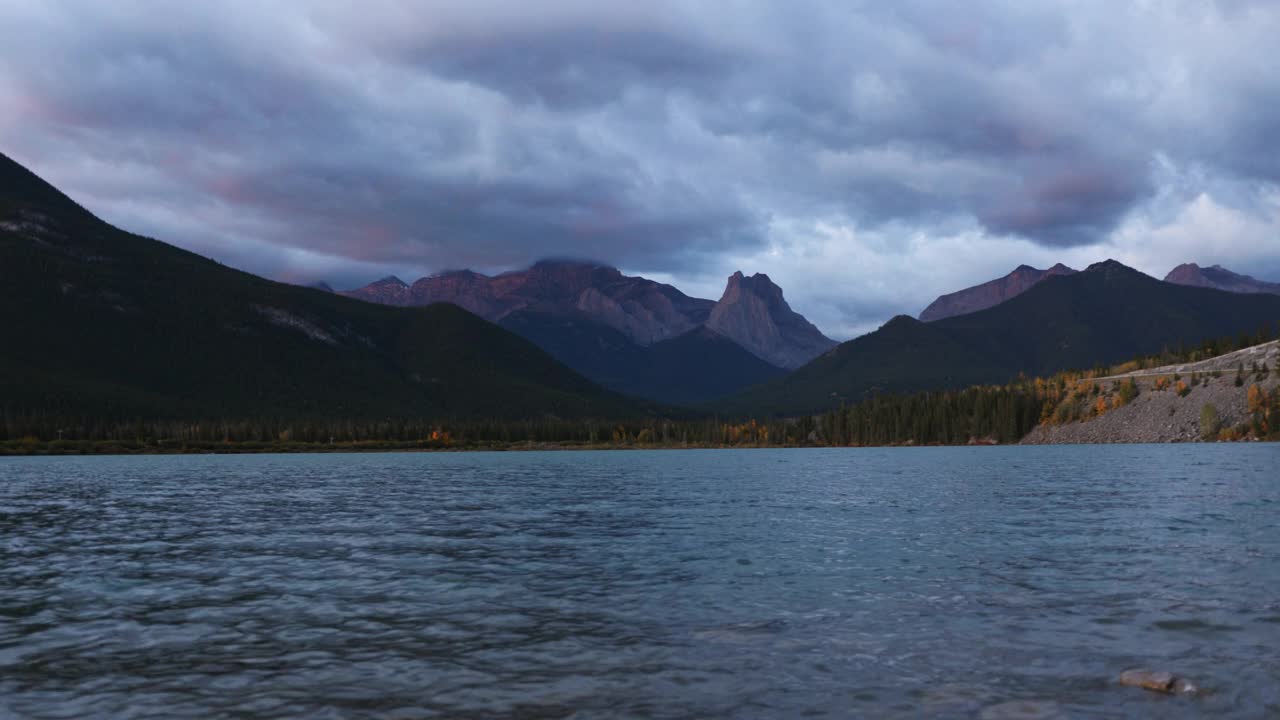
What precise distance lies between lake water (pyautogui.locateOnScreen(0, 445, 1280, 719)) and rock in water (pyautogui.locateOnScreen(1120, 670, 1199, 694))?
520 millimetres

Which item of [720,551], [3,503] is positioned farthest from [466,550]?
[3,503]

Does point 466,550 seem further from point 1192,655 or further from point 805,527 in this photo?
point 1192,655

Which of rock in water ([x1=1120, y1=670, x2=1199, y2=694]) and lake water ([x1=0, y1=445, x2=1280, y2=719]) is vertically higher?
rock in water ([x1=1120, y1=670, x2=1199, y2=694])

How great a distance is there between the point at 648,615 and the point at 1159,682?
14.8 metres

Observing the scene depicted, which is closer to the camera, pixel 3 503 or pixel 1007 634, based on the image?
pixel 1007 634

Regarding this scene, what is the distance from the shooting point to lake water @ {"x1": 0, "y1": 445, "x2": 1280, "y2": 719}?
19938 millimetres

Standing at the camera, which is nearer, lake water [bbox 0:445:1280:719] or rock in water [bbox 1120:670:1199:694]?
rock in water [bbox 1120:670:1199:694]

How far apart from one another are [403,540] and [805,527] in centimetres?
2508

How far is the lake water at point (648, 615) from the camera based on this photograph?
1994 centimetres

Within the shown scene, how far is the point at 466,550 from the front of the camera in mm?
46719

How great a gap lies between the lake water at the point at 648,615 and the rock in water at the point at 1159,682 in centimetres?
52

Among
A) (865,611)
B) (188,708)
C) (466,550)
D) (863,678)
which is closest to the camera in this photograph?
(188,708)

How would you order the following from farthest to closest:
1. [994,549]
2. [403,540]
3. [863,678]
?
[403,540] → [994,549] → [863,678]

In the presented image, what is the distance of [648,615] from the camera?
2902 cm
